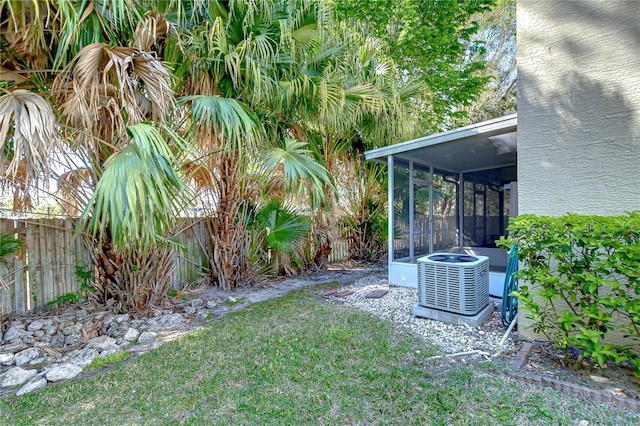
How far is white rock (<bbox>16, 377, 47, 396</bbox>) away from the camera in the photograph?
2.87m

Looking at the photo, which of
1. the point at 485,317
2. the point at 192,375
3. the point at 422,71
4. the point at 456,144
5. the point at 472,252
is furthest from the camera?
the point at 422,71

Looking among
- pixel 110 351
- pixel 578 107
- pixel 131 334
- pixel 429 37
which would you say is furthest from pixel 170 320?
pixel 429 37

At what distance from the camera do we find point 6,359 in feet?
11.4

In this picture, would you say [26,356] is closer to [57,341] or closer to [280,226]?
[57,341]

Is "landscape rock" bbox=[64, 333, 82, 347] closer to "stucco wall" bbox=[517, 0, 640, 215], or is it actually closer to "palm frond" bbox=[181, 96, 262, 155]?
"palm frond" bbox=[181, 96, 262, 155]

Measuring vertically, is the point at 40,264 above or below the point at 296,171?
below

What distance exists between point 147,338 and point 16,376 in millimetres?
1200

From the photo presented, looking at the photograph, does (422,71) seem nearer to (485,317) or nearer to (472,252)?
(472,252)

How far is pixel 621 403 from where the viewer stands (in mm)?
2422

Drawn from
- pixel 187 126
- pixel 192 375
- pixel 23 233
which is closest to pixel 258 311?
pixel 192 375

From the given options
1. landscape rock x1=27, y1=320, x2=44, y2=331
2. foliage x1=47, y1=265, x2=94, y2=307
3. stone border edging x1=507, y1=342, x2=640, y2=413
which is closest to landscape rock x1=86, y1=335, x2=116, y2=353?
landscape rock x1=27, y1=320, x2=44, y2=331

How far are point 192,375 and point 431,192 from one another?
6578 millimetres

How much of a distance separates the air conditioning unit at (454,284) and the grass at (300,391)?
87cm

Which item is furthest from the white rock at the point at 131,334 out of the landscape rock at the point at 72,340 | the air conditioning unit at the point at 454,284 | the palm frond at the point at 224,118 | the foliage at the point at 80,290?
the air conditioning unit at the point at 454,284
